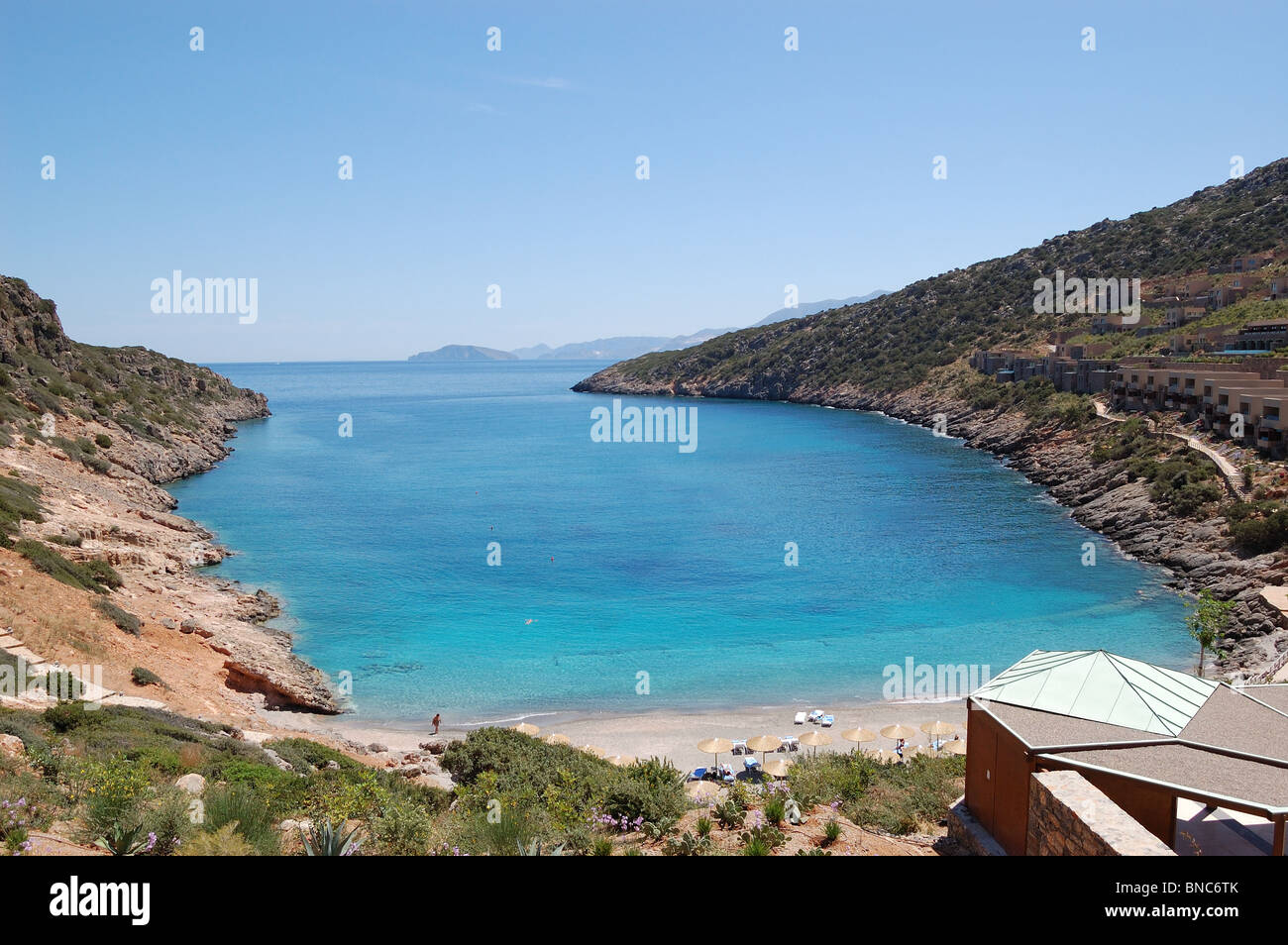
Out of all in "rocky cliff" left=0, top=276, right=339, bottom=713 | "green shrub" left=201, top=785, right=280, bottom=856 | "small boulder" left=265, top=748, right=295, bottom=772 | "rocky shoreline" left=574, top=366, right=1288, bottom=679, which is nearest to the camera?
"green shrub" left=201, top=785, right=280, bottom=856

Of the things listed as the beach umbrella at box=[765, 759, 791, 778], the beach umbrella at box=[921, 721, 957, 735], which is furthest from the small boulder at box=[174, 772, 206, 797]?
the beach umbrella at box=[921, 721, 957, 735]

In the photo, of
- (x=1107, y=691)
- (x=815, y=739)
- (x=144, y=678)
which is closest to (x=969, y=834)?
(x=1107, y=691)

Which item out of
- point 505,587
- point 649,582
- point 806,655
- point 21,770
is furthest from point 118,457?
point 21,770

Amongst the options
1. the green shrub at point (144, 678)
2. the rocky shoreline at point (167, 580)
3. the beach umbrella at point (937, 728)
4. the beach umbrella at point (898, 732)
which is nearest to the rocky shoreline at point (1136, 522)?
the beach umbrella at point (937, 728)

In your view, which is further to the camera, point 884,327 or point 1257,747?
point 884,327

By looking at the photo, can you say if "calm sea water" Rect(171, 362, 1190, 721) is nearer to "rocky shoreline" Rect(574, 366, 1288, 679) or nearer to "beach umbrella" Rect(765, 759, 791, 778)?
"rocky shoreline" Rect(574, 366, 1288, 679)
